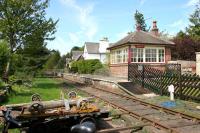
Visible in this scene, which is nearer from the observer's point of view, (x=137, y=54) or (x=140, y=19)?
(x=137, y=54)

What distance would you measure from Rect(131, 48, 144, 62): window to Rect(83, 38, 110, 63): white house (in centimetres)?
3633

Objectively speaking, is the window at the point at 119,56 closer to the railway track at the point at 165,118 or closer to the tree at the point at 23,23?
the tree at the point at 23,23

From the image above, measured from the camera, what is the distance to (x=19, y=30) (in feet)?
79.1

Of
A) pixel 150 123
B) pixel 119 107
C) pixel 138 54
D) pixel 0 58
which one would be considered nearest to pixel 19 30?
pixel 0 58

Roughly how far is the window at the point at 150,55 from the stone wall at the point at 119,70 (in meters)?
2.47

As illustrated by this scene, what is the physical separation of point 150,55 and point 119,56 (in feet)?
11.2

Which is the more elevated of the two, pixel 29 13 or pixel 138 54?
pixel 29 13

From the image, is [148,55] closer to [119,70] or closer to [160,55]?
[160,55]

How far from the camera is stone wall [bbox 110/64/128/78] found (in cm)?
2856

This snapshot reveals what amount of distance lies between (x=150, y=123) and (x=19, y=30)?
17.9 meters

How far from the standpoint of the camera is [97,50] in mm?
69000

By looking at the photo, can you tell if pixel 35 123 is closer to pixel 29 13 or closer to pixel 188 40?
pixel 29 13

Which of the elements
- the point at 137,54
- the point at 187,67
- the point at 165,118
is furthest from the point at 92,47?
the point at 165,118

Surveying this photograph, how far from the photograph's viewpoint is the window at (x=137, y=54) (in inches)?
1125
